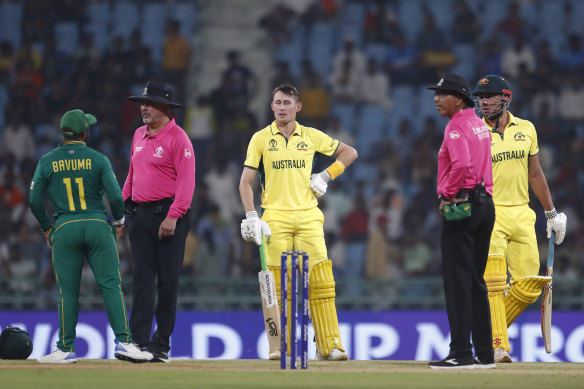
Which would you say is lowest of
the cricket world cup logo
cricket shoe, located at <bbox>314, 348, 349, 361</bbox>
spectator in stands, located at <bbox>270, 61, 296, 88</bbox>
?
cricket shoe, located at <bbox>314, 348, 349, 361</bbox>

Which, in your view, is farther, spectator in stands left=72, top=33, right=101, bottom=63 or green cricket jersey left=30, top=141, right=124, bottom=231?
spectator in stands left=72, top=33, right=101, bottom=63

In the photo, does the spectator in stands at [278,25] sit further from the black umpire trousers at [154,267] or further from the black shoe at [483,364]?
the black shoe at [483,364]

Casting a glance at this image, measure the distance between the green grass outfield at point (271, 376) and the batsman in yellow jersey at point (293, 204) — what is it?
1.48ft

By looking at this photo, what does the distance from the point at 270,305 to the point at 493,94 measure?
264 centimetres

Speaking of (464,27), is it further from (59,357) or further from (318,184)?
(59,357)

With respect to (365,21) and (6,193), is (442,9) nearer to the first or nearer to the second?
(365,21)

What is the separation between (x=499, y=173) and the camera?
8.64m

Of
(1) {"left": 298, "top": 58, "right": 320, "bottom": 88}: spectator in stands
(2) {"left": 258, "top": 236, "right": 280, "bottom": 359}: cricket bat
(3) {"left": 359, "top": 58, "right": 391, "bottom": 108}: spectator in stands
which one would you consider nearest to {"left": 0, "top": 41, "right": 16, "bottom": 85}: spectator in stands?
(1) {"left": 298, "top": 58, "right": 320, "bottom": 88}: spectator in stands

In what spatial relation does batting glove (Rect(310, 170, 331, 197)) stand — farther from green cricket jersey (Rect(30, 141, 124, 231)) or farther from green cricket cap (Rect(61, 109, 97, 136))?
green cricket cap (Rect(61, 109, 97, 136))

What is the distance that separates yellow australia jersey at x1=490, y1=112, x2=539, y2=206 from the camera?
864 cm

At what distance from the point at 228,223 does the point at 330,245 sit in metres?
1.66

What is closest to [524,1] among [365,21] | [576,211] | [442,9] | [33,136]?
[442,9]

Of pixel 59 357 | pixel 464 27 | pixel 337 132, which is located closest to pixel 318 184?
pixel 59 357

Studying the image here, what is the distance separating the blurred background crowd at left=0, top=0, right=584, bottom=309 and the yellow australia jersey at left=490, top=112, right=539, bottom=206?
4625 millimetres
